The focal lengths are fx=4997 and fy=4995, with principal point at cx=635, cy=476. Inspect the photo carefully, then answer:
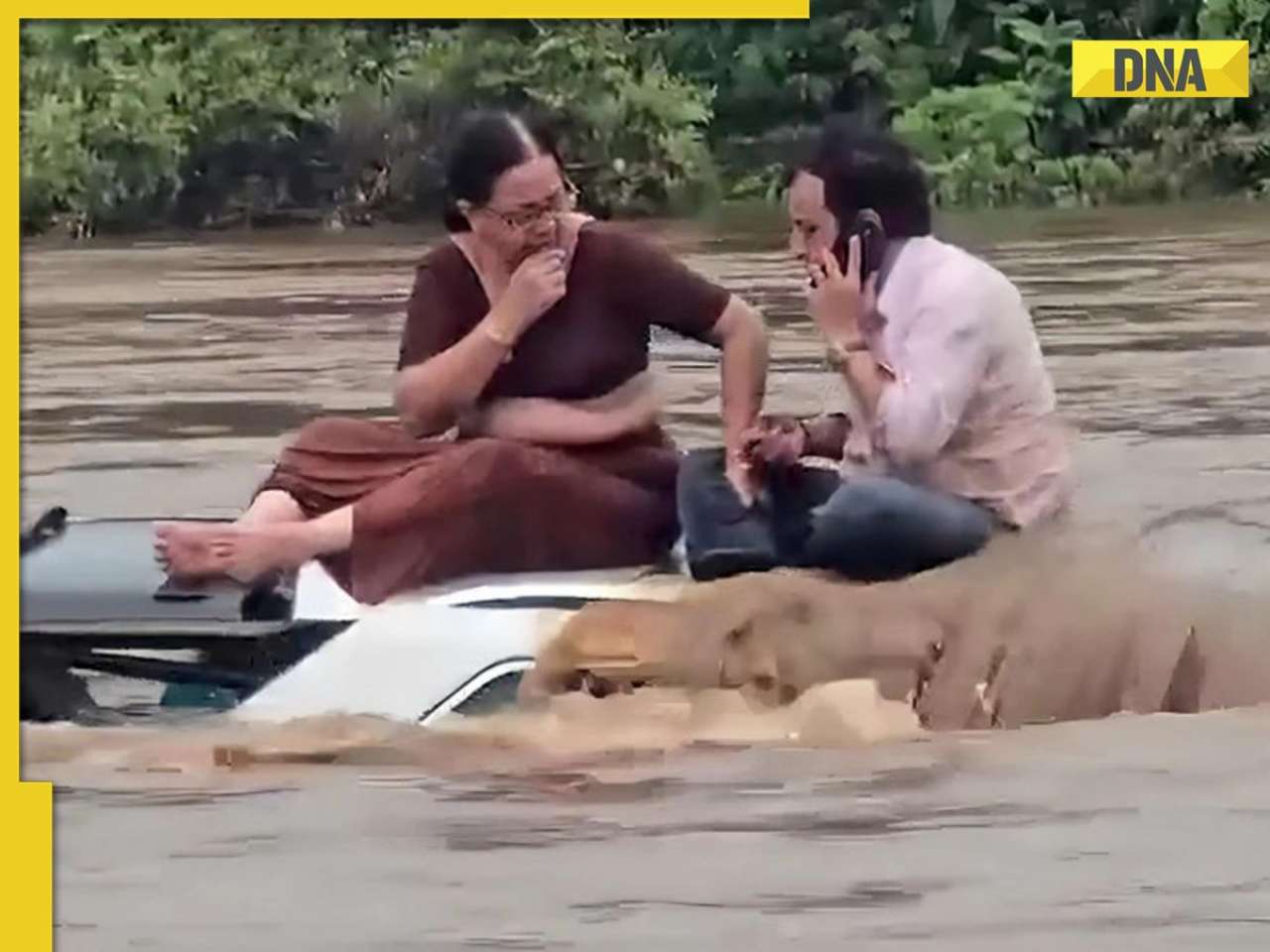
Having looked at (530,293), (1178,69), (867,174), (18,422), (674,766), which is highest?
(1178,69)

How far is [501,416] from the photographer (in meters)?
6.00

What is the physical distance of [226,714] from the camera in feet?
19.6

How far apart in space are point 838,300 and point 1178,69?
487 millimetres

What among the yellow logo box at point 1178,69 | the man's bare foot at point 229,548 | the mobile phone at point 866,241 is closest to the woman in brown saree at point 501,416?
the man's bare foot at point 229,548

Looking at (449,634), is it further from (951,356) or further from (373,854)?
(951,356)

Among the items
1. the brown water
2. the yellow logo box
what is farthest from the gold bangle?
the yellow logo box

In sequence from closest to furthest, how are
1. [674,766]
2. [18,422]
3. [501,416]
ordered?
1. [18,422]
2. [674,766]
3. [501,416]

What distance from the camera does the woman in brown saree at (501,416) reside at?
5.95 meters

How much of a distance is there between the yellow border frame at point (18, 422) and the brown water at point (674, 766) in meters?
0.03

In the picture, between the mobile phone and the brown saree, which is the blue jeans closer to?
the brown saree

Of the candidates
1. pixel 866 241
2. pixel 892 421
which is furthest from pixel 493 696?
pixel 866 241

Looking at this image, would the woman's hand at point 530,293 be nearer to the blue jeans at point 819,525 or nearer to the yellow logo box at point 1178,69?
the blue jeans at point 819,525

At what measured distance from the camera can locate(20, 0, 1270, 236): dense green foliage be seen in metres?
5.83

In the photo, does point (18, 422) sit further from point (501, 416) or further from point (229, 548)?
point (501, 416)
